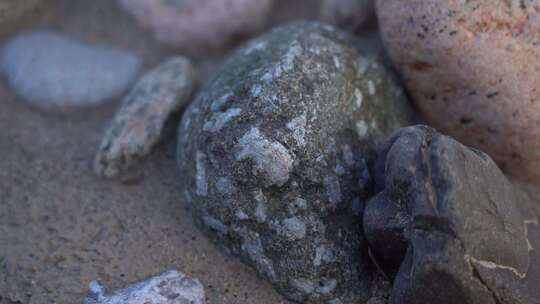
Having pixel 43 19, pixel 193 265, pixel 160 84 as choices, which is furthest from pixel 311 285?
pixel 43 19

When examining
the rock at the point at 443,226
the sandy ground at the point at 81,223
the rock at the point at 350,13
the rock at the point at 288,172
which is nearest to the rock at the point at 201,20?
the sandy ground at the point at 81,223

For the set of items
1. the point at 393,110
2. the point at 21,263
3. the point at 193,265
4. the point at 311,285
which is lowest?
the point at 21,263

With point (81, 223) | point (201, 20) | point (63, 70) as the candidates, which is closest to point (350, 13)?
point (201, 20)

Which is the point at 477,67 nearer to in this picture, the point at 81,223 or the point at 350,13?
the point at 350,13

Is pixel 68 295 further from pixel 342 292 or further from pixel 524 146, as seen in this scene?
pixel 524 146

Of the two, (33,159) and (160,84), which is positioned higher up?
(160,84)

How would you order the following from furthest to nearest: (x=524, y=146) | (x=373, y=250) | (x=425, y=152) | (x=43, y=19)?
(x=43, y=19) < (x=524, y=146) < (x=373, y=250) < (x=425, y=152)

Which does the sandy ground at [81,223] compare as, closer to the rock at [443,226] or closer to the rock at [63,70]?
the rock at [63,70]
